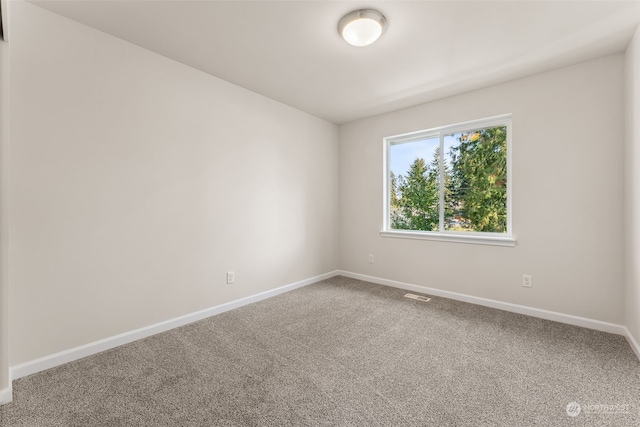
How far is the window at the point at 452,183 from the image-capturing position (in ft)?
10.1

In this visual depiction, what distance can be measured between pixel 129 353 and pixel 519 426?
8.45 feet

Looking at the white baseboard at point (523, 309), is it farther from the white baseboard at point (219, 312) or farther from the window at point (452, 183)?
the window at point (452, 183)

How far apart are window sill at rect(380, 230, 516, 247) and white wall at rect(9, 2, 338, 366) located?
1688 millimetres

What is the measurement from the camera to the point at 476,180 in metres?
3.26

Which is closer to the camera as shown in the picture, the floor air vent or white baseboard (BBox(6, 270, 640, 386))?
white baseboard (BBox(6, 270, 640, 386))

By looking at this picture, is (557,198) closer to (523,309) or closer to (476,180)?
(476,180)

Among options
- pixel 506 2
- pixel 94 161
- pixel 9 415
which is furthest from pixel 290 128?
pixel 9 415

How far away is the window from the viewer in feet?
10.1

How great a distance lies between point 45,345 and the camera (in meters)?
1.90

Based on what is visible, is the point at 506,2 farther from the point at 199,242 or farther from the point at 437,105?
the point at 199,242

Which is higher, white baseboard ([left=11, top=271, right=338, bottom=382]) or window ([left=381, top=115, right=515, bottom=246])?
window ([left=381, top=115, right=515, bottom=246])

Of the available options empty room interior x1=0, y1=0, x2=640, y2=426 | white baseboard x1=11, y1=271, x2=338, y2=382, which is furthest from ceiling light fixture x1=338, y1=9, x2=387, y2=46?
white baseboard x1=11, y1=271, x2=338, y2=382

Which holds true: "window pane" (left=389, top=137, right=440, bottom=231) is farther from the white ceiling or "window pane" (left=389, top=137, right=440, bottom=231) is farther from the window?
the white ceiling

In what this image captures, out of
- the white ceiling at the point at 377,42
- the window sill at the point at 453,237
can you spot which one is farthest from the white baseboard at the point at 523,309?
the white ceiling at the point at 377,42
